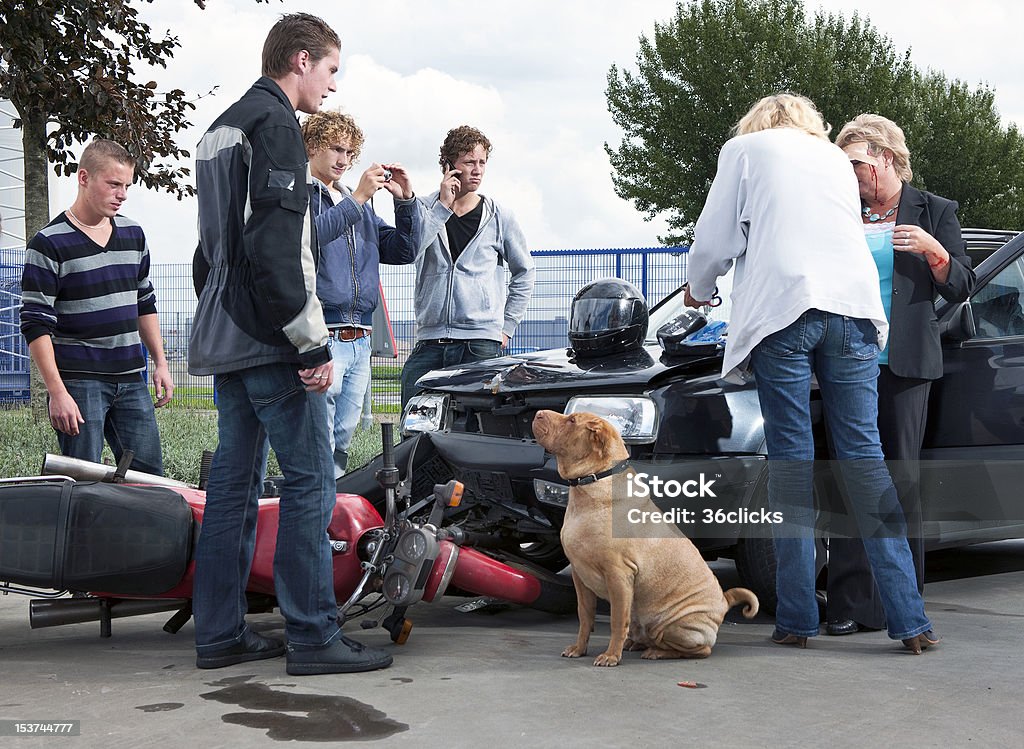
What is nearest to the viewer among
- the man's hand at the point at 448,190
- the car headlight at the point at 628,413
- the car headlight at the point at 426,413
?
the car headlight at the point at 628,413

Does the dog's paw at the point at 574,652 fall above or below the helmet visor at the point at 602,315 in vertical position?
below

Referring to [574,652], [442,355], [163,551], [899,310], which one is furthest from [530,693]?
[442,355]

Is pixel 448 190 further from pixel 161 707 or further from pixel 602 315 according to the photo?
pixel 161 707

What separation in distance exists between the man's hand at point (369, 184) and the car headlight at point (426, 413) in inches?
37.4

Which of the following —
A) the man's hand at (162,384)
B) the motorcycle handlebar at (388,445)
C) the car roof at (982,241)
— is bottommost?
the motorcycle handlebar at (388,445)

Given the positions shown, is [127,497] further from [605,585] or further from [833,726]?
[833,726]

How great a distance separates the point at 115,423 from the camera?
4.96 metres

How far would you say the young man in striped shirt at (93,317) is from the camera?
4.70 meters

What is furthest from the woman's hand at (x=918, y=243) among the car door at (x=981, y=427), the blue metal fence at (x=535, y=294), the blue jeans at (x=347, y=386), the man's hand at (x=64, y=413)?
the blue metal fence at (x=535, y=294)

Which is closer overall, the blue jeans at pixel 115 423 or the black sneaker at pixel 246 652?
the black sneaker at pixel 246 652

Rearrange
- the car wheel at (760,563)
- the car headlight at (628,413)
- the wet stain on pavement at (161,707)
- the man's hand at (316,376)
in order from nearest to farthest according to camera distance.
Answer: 1. the wet stain on pavement at (161,707)
2. the man's hand at (316,376)
3. the car headlight at (628,413)
4. the car wheel at (760,563)

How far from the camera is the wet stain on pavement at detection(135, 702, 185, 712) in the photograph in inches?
135

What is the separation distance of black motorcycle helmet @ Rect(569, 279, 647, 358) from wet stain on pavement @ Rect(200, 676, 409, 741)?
6.90ft

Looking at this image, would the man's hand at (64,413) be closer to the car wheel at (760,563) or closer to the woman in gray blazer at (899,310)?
the car wheel at (760,563)
